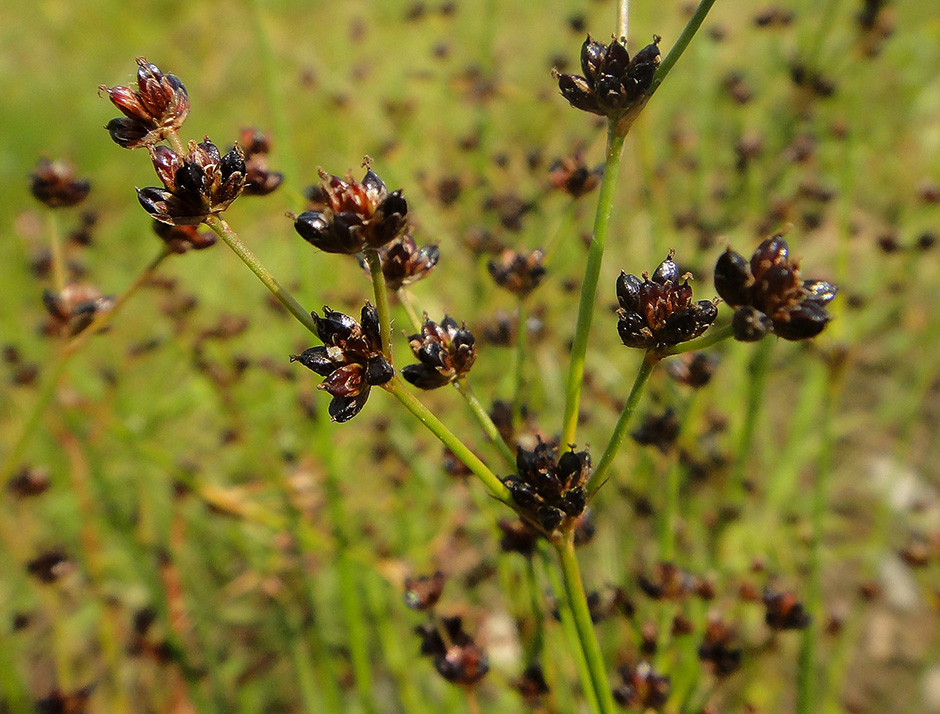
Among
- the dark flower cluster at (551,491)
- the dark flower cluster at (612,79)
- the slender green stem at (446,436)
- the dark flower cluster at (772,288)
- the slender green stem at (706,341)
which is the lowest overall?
the slender green stem at (446,436)

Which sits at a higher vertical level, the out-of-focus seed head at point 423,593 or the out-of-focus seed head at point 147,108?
the out-of-focus seed head at point 147,108

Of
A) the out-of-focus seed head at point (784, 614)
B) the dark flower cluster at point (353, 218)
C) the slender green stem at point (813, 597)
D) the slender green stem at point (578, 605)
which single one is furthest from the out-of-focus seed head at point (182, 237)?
the slender green stem at point (813, 597)

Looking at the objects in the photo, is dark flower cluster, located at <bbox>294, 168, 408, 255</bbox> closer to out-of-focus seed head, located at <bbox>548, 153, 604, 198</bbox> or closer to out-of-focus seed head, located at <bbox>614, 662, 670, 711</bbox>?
out-of-focus seed head, located at <bbox>548, 153, 604, 198</bbox>

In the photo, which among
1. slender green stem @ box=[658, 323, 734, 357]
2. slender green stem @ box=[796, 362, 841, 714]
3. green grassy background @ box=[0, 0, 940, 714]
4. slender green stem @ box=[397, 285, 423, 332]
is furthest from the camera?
green grassy background @ box=[0, 0, 940, 714]

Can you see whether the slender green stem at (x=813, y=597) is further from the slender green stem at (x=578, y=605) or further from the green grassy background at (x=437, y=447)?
the slender green stem at (x=578, y=605)

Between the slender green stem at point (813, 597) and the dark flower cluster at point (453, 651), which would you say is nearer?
the dark flower cluster at point (453, 651)

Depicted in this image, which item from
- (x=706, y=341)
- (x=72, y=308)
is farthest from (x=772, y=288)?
(x=72, y=308)

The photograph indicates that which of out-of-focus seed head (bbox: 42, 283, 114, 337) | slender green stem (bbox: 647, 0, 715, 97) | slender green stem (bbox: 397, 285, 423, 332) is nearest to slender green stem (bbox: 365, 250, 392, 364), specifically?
slender green stem (bbox: 397, 285, 423, 332)

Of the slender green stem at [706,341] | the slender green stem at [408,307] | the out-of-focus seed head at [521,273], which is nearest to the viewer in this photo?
the slender green stem at [706,341]
